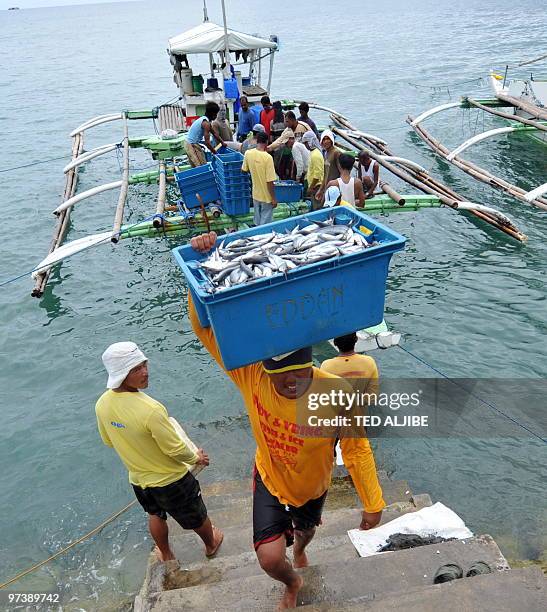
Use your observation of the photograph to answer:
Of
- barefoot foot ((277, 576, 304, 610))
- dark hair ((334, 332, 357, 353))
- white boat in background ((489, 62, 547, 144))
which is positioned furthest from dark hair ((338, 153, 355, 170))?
white boat in background ((489, 62, 547, 144))

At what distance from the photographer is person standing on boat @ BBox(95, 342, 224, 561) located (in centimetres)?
360

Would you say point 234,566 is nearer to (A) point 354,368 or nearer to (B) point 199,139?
(A) point 354,368

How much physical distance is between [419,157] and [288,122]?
8.52m

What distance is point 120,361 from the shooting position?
3535mm

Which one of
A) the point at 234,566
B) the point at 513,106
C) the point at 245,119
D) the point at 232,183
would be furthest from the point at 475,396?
the point at 513,106

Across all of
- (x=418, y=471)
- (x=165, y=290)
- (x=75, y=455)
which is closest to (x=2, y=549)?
(x=75, y=455)

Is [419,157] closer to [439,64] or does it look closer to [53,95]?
[439,64]

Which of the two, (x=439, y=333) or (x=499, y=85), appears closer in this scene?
(x=439, y=333)

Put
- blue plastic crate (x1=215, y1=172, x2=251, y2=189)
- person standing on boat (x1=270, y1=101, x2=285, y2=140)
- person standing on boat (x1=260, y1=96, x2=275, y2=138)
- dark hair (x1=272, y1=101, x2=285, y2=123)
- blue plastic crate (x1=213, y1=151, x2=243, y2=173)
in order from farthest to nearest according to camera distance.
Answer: person standing on boat (x1=260, y1=96, x2=275, y2=138) < dark hair (x1=272, y1=101, x2=285, y2=123) < person standing on boat (x1=270, y1=101, x2=285, y2=140) < blue plastic crate (x1=215, y1=172, x2=251, y2=189) < blue plastic crate (x1=213, y1=151, x2=243, y2=173)

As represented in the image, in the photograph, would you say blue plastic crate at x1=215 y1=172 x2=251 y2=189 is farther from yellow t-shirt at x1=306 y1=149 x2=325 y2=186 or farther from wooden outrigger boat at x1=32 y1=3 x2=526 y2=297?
yellow t-shirt at x1=306 y1=149 x2=325 y2=186

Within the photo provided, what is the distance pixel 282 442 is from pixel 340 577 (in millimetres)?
997

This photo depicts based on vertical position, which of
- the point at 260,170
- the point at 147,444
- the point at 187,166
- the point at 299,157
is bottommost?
the point at 187,166

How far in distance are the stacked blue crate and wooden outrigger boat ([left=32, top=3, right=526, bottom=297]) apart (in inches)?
10.0

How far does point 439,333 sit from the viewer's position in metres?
8.77
